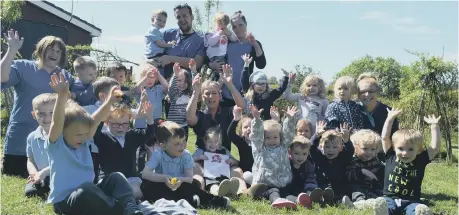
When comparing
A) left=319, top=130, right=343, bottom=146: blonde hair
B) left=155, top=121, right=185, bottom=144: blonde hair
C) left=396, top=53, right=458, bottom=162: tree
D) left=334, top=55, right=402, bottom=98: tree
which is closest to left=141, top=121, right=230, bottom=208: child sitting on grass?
left=155, top=121, right=185, bottom=144: blonde hair

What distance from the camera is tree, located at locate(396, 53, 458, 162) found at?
37.7ft

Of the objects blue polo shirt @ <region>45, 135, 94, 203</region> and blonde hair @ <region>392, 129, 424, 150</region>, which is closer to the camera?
blue polo shirt @ <region>45, 135, 94, 203</region>

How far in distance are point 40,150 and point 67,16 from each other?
20.3 meters

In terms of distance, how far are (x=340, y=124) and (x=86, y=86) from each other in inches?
135

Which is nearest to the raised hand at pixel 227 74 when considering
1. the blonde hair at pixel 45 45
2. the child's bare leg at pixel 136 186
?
the child's bare leg at pixel 136 186

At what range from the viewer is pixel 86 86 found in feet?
21.6

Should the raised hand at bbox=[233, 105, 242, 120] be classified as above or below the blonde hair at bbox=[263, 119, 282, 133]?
above

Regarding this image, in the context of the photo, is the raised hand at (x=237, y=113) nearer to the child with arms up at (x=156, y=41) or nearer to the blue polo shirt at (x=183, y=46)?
the blue polo shirt at (x=183, y=46)

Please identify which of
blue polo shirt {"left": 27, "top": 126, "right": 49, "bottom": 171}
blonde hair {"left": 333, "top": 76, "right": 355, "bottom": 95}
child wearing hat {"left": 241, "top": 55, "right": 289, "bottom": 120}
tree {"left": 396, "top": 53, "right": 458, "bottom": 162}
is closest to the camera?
blue polo shirt {"left": 27, "top": 126, "right": 49, "bottom": 171}

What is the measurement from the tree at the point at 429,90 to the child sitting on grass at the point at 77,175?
28.5 ft

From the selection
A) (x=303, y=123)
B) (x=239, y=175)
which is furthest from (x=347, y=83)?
(x=239, y=175)

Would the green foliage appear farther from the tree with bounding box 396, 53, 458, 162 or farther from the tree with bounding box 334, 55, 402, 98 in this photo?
the tree with bounding box 334, 55, 402, 98

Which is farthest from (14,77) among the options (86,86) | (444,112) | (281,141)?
(444,112)

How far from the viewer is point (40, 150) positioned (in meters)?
5.44
